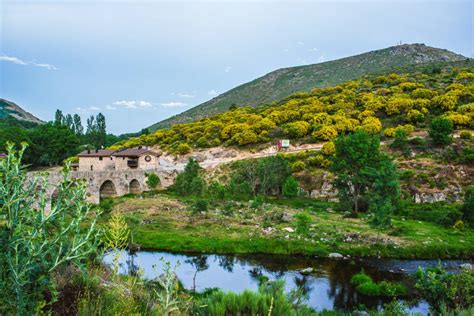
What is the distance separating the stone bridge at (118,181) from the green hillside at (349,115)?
41.1 ft

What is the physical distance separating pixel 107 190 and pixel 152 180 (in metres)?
6.19

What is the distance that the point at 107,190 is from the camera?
5147 cm

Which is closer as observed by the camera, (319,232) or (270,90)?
(319,232)

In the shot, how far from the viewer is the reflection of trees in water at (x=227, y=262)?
23.9 m

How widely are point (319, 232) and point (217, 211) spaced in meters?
11.0

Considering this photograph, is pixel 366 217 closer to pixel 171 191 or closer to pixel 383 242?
pixel 383 242

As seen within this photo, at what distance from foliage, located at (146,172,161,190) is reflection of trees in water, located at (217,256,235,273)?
87.0 feet

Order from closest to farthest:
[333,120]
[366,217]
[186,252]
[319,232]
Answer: [186,252]
[319,232]
[366,217]
[333,120]

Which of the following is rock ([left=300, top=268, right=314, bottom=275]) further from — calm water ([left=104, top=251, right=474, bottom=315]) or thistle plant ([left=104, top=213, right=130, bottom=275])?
thistle plant ([left=104, top=213, right=130, bottom=275])

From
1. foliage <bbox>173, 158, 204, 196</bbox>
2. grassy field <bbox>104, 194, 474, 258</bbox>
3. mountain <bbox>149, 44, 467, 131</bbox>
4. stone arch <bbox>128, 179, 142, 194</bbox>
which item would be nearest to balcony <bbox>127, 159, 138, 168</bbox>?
stone arch <bbox>128, 179, 142, 194</bbox>

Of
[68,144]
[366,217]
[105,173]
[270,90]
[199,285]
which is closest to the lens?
[199,285]

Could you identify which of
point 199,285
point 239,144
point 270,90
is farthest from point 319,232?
point 270,90

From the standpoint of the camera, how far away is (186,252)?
27406mm

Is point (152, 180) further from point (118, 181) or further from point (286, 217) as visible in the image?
point (286, 217)
